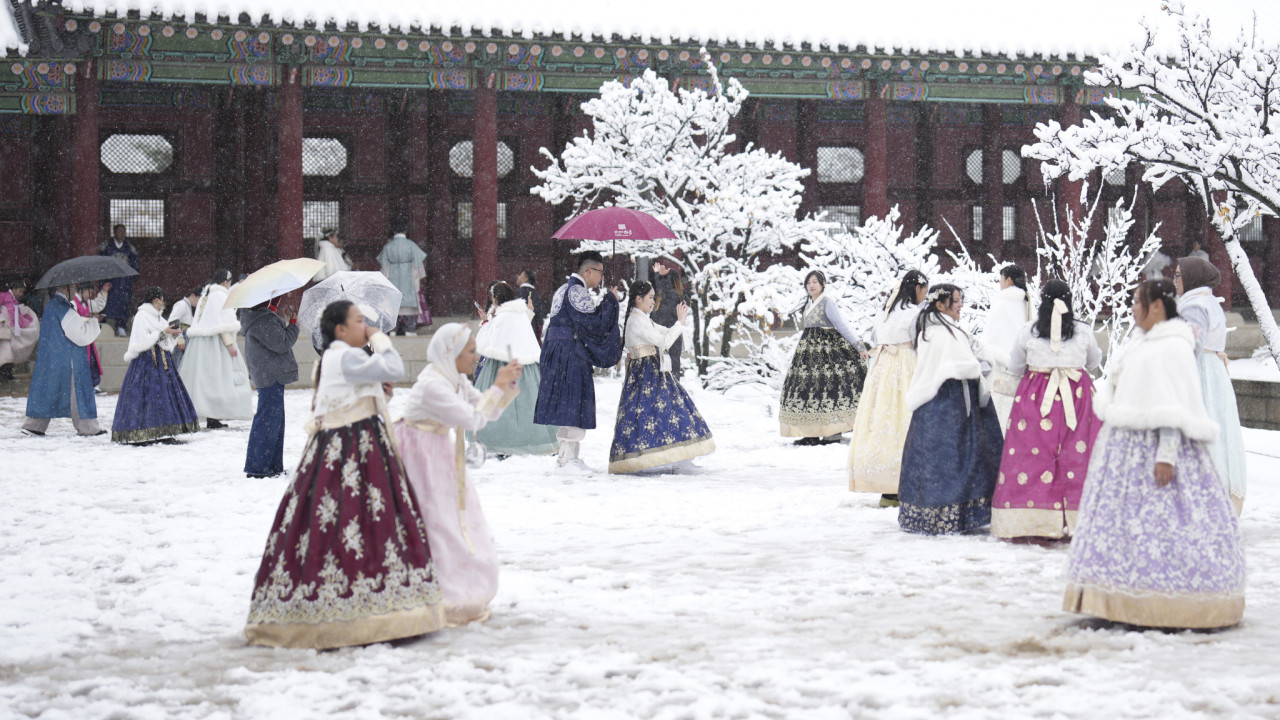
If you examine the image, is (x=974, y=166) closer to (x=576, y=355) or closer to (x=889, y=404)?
(x=576, y=355)

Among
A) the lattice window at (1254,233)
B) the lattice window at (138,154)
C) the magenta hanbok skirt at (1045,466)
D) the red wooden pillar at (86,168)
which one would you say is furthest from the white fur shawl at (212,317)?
the lattice window at (1254,233)

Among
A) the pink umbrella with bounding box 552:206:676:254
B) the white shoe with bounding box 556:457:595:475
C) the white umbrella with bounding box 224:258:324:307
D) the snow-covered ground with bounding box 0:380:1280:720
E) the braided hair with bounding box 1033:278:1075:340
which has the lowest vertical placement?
the snow-covered ground with bounding box 0:380:1280:720

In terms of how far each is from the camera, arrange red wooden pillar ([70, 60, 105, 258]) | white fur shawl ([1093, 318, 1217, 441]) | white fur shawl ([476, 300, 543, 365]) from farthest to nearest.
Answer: red wooden pillar ([70, 60, 105, 258]) < white fur shawl ([476, 300, 543, 365]) < white fur shawl ([1093, 318, 1217, 441])

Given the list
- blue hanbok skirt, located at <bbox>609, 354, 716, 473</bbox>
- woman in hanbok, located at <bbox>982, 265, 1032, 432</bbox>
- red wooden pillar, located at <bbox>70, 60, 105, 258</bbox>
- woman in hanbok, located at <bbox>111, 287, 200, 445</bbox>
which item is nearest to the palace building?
red wooden pillar, located at <bbox>70, 60, 105, 258</bbox>

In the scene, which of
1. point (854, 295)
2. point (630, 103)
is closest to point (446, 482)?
point (854, 295)

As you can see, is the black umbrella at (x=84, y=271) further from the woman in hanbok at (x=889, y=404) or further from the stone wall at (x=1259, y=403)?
the stone wall at (x=1259, y=403)

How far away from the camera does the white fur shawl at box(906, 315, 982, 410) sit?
6508 mm

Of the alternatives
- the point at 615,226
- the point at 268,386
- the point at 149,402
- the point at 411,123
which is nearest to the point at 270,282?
the point at 268,386

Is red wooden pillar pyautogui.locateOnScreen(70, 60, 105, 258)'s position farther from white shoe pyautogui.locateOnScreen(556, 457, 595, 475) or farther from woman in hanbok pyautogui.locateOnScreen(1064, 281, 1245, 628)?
woman in hanbok pyautogui.locateOnScreen(1064, 281, 1245, 628)

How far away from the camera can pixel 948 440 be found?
6.55m

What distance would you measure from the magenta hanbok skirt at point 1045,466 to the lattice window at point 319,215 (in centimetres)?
1188

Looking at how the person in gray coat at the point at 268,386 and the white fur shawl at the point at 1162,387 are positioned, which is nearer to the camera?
the white fur shawl at the point at 1162,387

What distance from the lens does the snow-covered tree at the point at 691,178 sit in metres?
14.1

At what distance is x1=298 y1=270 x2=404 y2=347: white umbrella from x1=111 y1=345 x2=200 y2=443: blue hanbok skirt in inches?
159
